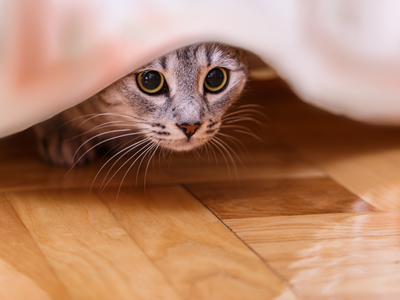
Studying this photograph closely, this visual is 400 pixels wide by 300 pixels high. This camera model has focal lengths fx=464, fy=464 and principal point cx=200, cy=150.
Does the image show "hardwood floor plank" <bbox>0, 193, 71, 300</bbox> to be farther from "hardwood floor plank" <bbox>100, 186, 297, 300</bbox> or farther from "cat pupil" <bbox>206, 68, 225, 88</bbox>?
"cat pupil" <bbox>206, 68, 225, 88</bbox>

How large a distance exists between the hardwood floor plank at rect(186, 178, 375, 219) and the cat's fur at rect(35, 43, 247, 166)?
13 centimetres

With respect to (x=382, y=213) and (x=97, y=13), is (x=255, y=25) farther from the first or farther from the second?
(x=382, y=213)

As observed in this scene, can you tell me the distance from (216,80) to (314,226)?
432 mm

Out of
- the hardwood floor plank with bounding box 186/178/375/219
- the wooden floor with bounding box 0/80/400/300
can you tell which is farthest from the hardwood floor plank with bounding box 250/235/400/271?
the hardwood floor plank with bounding box 186/178/375/219

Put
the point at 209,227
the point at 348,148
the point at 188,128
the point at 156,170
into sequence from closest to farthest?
1. the point at 209,227
2. the point at 188,128
3. the point at 156,170
4. the point at 348,148

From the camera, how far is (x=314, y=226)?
894mm

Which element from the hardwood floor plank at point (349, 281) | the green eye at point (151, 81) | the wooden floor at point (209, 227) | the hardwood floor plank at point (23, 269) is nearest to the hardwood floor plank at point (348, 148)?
the wooden floor at point (209, 227)

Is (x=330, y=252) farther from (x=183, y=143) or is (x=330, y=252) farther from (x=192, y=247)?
(x=183, y=143)

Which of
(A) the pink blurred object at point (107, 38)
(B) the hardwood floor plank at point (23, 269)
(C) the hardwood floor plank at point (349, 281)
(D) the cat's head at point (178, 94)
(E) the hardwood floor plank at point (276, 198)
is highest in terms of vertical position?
(A) the pink blurred object at point (107, 38)

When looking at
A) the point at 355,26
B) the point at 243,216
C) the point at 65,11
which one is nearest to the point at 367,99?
the point at 355,26

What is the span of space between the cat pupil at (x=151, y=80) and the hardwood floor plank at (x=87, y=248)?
0.92ft

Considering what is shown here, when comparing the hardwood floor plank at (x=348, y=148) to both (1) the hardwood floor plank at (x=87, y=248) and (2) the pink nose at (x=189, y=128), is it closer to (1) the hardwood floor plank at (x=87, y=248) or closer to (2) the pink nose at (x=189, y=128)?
(2) the pink nose at (x=189, y=128)

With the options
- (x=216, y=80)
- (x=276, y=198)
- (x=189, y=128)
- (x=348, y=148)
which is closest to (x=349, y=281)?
(x=276, y=198)

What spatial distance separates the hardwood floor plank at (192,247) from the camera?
0.67 m
